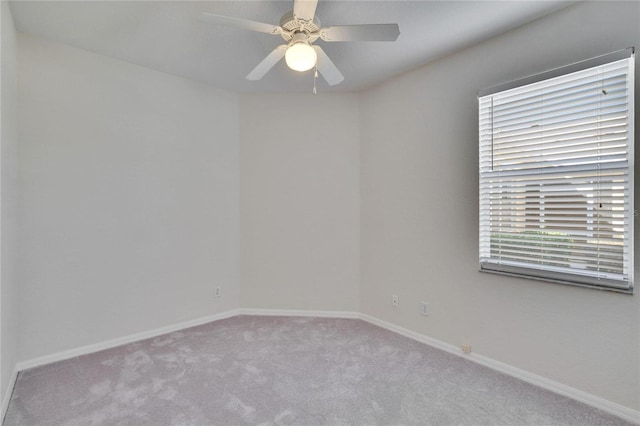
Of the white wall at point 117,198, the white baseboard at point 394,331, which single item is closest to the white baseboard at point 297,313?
the white baseboard at point 394,331

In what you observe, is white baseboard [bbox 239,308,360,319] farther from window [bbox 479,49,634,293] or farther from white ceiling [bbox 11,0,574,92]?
white ceiling [bbox 11,0,574,92]

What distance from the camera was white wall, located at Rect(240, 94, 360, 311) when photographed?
377 cm

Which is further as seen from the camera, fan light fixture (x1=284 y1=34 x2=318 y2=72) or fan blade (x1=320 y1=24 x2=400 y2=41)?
fan light fixture (x1=284 y1=34 x2=318 y2=72)

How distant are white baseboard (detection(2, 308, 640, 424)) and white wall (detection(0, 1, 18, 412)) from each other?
0.27m

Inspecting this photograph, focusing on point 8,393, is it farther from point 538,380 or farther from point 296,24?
point 538,380

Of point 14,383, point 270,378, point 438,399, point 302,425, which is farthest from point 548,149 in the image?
point 14,383

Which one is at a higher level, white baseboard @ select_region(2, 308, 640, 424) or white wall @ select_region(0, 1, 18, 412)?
white wall @ select_region(0, 1, 18, 412)

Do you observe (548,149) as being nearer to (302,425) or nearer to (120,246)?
(302,425)

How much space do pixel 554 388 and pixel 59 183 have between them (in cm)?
408

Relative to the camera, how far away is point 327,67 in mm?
2248

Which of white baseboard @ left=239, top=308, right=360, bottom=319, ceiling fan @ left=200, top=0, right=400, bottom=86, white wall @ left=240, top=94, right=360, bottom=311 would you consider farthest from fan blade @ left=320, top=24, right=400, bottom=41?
white baseboard @ left=239, top=308, right=360, bottom=319

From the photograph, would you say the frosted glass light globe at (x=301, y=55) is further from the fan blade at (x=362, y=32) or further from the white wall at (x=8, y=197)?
the white wall at (x=8, y=197)

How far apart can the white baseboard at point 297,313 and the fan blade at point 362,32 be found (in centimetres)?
285

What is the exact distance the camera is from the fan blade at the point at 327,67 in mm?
2086
